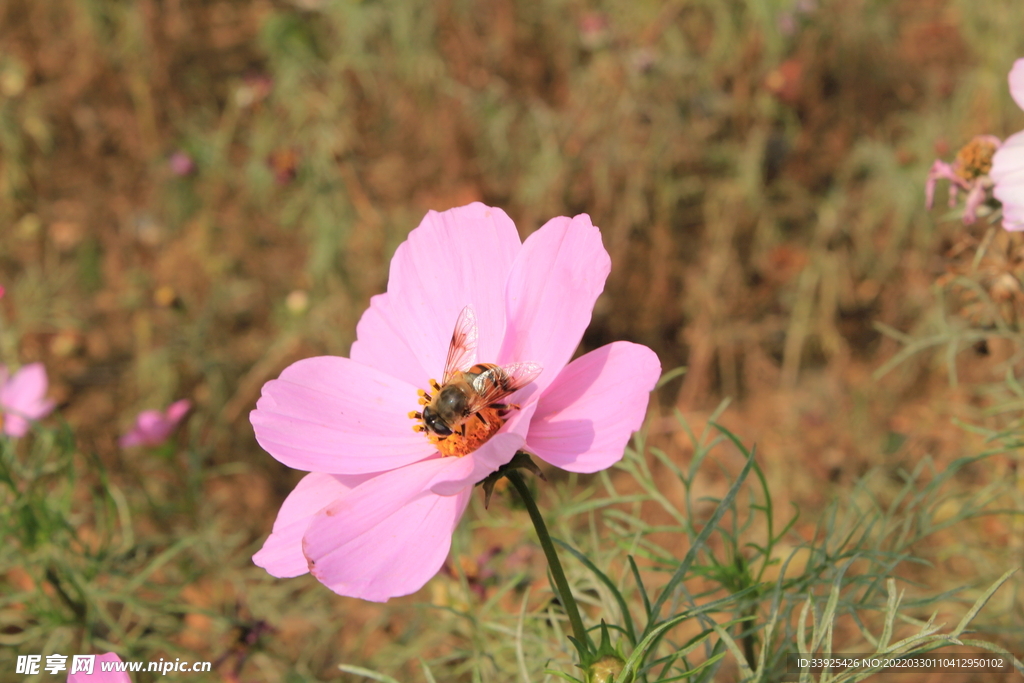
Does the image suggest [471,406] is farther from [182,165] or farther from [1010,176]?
[182,165]

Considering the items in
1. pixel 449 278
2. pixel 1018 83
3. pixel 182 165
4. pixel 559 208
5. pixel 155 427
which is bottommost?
pixel 155 427

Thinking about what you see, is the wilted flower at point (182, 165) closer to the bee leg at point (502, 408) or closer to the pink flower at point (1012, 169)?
the bee leg at point (502, 408)

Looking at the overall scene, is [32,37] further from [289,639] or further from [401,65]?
→ [289,639]

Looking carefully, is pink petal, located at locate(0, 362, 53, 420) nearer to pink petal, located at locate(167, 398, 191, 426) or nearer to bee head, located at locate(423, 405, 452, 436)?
pink petal, located at locate(167, 398, 191, 426)

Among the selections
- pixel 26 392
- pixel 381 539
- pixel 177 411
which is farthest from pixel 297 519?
pixel 26 392

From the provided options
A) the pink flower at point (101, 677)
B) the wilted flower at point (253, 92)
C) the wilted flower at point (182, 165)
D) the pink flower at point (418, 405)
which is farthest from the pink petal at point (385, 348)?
the wilted flower at point (182, 165)

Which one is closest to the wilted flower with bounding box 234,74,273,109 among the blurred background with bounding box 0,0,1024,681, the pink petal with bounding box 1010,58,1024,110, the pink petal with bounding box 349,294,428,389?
the blurred background with bounding box 0,0,1024,681

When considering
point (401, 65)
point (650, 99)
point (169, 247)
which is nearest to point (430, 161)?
point (401, 65)
